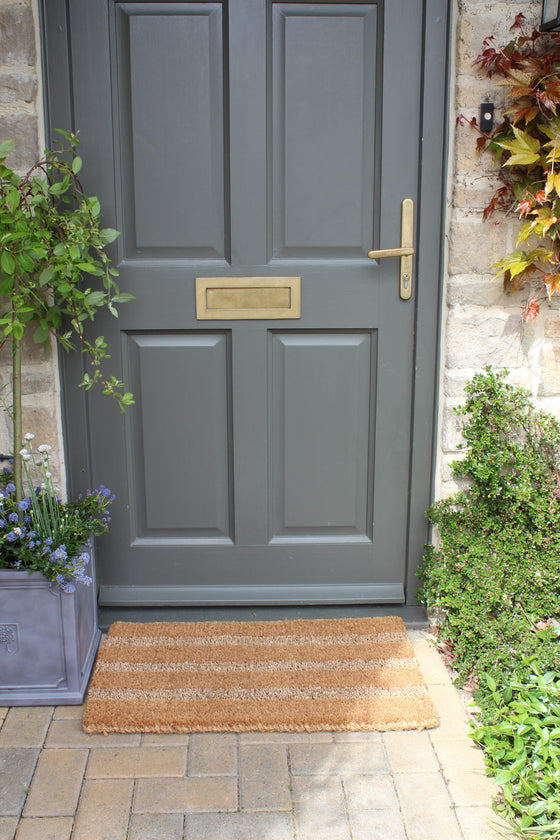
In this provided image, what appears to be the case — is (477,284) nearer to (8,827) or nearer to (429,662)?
(429,662)

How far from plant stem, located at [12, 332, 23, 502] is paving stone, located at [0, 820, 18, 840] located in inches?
35.4

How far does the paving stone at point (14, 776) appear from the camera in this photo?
1.77 m

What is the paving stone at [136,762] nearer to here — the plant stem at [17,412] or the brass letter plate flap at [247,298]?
the plant stem at [17,412]

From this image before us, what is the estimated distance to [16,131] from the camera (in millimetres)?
2215

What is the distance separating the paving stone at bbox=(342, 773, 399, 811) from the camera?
1.77 meters

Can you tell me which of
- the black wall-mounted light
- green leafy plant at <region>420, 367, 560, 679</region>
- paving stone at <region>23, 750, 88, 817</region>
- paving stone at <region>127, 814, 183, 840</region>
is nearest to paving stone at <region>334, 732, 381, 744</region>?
green leafy plant at <region>420, 367, 560, 679</region>

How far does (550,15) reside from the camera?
7.02 feet

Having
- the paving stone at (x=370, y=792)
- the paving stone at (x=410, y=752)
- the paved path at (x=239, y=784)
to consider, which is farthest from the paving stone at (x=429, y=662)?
the paving stone at (x=370, y=792)

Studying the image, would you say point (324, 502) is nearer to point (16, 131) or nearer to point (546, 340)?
point (546, 340)

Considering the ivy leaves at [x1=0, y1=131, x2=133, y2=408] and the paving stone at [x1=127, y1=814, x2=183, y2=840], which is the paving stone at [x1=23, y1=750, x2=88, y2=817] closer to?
the paving stone at [x1=127, y1=814, x2=183, y2=840]

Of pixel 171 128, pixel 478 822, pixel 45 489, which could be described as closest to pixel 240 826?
pixel 478 822

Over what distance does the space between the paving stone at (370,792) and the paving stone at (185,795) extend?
0.29 metres

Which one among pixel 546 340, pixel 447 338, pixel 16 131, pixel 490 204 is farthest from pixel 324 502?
pixel 16 131

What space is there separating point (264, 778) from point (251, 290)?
57.9 inches
